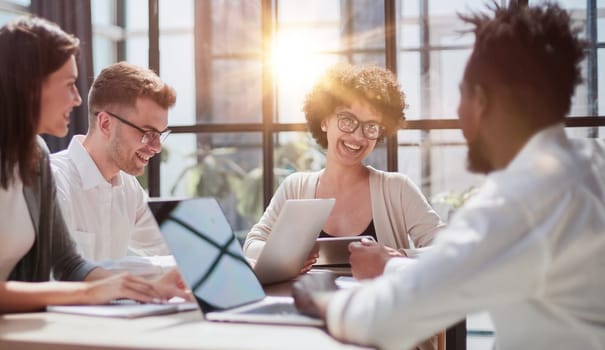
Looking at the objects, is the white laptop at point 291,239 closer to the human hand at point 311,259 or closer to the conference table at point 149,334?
the human hand at point 311,259

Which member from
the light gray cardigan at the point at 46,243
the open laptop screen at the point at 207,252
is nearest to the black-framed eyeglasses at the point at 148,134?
the light gray cardigan at the point at 46,243

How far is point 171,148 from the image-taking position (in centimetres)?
459

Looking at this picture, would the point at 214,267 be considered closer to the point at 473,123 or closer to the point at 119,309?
the point at 119,309

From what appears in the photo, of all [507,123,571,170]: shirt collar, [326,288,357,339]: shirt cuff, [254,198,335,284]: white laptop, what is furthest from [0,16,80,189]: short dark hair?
[507,123,571,170]: shirt collar

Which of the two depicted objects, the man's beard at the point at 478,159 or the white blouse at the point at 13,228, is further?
the white blouse at the point at 13,228

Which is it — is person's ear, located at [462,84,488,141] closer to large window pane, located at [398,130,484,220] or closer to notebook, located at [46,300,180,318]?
notebook, located at [46,300,180,318]

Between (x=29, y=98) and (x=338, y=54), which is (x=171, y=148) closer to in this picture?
(x=338, y=54)

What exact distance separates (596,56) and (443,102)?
33.8 inches

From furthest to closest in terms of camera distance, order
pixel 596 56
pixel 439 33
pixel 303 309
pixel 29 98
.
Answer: pixel 439 33, pixel 596 56, pixel 29 98, pixel 303 309

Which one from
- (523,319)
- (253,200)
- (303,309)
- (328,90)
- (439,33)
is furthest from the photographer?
(253,200)

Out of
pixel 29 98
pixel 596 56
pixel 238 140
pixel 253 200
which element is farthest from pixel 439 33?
pixel 29 98

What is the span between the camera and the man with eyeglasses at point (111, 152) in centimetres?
262

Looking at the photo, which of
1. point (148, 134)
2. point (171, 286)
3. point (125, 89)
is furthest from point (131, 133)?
point (171, 286)

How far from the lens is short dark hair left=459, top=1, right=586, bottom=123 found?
123cm
